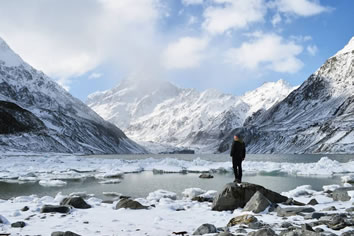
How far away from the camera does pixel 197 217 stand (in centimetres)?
1678

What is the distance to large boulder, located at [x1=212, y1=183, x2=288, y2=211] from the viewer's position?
18812 mm

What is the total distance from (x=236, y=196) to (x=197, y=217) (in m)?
3.32

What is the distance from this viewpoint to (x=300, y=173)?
170 feet

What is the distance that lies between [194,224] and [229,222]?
147 centimetres

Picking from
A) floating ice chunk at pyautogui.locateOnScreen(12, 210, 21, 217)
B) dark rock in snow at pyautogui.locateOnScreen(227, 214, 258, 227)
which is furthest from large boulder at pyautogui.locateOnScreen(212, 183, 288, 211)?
floating ice chunk at pyautogui.locateOnScreen(12, 210, 21, 217)

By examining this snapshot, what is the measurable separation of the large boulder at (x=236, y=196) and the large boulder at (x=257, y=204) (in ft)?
3.58

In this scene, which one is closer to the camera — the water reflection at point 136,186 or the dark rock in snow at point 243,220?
the dark rock in snow at point 243,220

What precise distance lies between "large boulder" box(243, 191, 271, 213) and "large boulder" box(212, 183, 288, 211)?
1.09 meters

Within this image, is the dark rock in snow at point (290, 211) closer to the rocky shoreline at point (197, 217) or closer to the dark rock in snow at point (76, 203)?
A: the rocky shoreline at point (197, 217)

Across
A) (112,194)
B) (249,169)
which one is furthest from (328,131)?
(112,194)

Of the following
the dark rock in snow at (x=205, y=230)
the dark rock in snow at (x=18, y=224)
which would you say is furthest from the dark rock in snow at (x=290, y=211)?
the dark rock in snow at (x=18, y=224)

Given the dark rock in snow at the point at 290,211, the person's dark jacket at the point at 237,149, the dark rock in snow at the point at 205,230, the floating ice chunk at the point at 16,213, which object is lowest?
the dark rock in snow at the point at 205,230

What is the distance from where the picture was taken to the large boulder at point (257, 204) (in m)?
17.0

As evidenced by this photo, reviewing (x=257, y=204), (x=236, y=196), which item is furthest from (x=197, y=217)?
(x=236, y=196)
